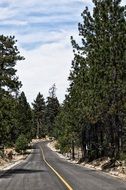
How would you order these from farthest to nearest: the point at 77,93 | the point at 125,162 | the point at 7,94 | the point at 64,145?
the point at 64,145
the point at 77,93
the point at 7,94
the point at 125,162

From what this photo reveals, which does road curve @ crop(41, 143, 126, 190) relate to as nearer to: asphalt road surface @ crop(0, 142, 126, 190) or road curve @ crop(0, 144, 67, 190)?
asphalt road surface @ crop(0, 142, 126, 190)

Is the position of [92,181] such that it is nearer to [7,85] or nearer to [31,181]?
[31,181]

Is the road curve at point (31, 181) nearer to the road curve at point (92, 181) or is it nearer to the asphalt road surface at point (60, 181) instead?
the asphalt road surface at point (60, 181)

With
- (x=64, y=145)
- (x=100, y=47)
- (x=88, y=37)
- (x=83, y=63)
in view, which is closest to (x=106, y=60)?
(x=100, y=47)

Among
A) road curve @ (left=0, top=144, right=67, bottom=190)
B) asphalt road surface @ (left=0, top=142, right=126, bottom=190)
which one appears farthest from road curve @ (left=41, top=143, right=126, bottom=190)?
road curve @ (left=0, top=144, right=67, bottom=190)

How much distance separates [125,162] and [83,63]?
12267 millimetres

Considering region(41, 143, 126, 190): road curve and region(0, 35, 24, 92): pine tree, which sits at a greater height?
region(0, 35, 24, 92): pine tree

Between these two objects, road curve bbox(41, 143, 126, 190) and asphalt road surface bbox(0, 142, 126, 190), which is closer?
road curve bbox(41, 143, 126, 190)

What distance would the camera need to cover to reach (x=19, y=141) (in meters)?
103

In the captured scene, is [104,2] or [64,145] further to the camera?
[64,145]

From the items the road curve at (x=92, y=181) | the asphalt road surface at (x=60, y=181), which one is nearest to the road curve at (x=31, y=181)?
the asphalt road surface at (x=60, y=181)

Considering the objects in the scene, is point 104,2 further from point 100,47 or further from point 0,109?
point 0,109

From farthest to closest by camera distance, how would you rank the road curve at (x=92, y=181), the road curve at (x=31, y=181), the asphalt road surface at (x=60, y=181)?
1. the road curve at (x=31, y=181)
2. the asphalt road surface at (x=60, y=181)
3. the road curve at (x=92, y=181)

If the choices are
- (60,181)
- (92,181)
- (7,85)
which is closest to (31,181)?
(60,181)
